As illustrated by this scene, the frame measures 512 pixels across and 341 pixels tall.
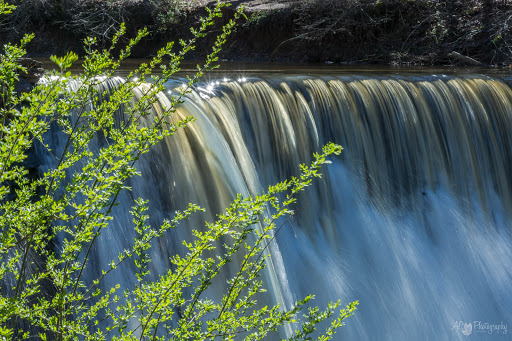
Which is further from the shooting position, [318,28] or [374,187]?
[318,28]

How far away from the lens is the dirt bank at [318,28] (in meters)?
11.6

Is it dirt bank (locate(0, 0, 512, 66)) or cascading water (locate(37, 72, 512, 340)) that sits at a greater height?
dirt bank (locate(0, 0, 512, 66))

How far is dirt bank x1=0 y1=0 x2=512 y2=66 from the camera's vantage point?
38.1 ft

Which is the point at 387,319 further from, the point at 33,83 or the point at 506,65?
the point at 506,65

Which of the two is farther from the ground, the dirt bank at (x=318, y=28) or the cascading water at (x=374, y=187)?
the dirt bank at (x=318, y=28)

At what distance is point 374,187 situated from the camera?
21.5 ft

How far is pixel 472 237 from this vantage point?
656 cm

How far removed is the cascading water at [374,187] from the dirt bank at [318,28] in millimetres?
4232

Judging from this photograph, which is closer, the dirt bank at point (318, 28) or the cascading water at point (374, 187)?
the cascading water at point (374, 187)

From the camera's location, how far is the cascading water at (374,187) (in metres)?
5.38

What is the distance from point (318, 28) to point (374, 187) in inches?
259

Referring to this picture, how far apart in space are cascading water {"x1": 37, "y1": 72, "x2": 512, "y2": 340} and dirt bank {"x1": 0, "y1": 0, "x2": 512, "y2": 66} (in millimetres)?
4232

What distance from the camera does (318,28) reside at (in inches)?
490

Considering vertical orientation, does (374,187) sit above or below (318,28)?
below
